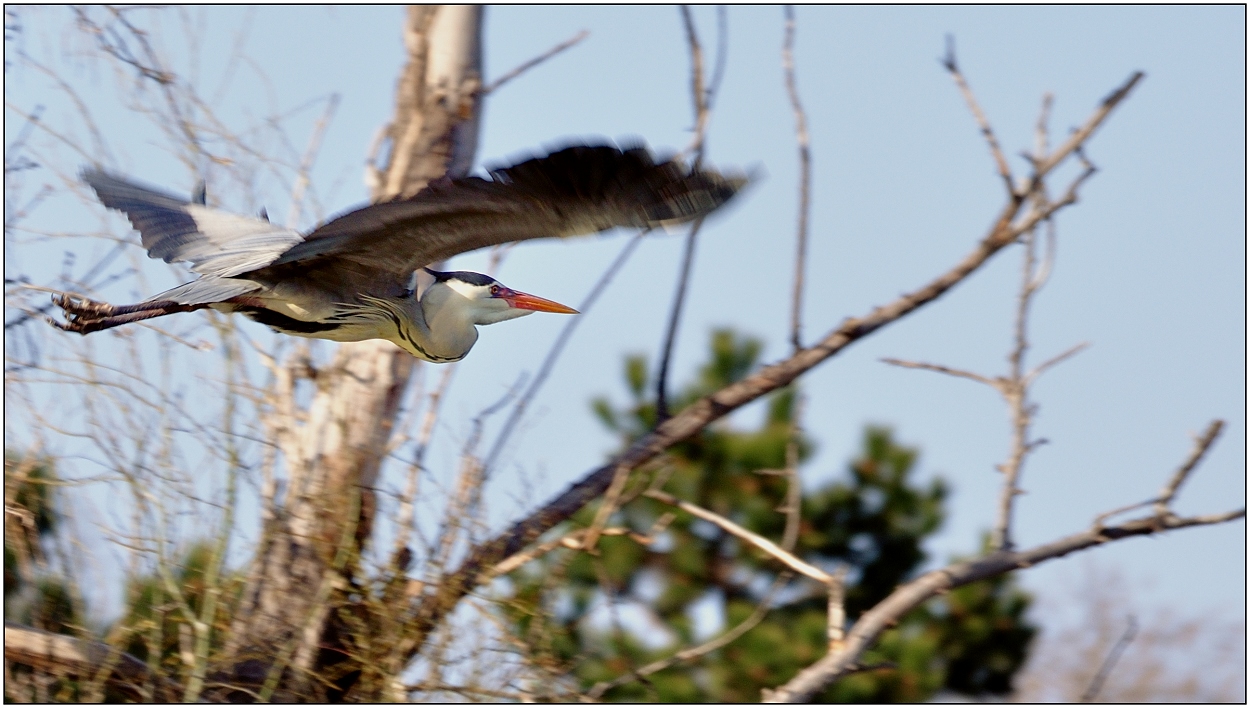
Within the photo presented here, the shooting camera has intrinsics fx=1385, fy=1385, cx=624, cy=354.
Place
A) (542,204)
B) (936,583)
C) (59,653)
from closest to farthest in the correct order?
(542,204)
(59,653)
(936,583)

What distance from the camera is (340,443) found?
5.68 metres

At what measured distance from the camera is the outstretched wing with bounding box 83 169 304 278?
396 cm

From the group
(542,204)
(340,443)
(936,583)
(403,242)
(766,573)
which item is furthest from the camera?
(766,573)

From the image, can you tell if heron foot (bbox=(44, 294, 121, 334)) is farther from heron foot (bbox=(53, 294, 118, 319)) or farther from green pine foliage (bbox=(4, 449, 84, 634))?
green pine foliage (bbox=(4, 449, 84, 634))

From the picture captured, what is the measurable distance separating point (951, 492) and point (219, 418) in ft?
18.6

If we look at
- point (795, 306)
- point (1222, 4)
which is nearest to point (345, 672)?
point (795, 306)

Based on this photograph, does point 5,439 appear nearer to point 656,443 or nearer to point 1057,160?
point 656,443

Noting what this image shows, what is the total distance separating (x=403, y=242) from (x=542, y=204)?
63 centimetres

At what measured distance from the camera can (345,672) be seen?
496 centimetres

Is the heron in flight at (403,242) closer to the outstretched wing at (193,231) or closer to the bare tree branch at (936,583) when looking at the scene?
the outstretched wing at (193,231)

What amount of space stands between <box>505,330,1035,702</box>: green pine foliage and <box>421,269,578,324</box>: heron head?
2.85m

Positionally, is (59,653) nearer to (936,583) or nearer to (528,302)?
(528,302)

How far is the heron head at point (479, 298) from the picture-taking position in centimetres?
425

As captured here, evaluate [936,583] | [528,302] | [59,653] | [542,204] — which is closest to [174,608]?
[59,653]
